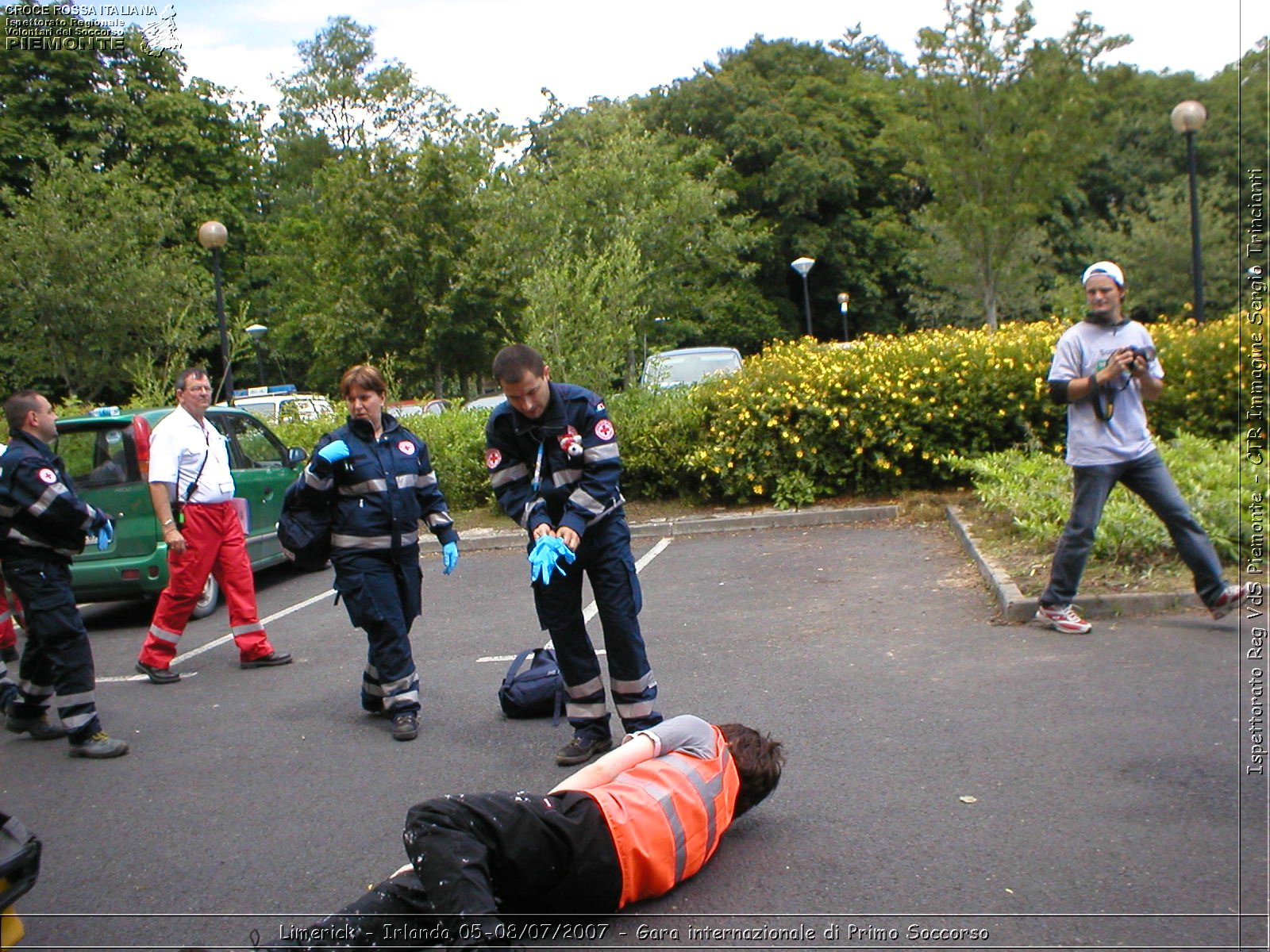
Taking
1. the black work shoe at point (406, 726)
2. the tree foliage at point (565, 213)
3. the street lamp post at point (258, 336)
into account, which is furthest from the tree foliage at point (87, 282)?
the black work shoe at point (406, 726)

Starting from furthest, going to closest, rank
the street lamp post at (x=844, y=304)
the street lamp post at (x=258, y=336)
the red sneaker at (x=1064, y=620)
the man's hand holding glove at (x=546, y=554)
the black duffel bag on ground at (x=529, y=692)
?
the street lamp post at (x=844, y=304) → the street lamp post at (x=258, y=336) → the red sneaker at (x=1064, y=620) → the black duffel bag on ground at (x=529, y=692) → the man's hand holding glove at (x=546, y=554)

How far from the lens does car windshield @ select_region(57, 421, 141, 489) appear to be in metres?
9.09

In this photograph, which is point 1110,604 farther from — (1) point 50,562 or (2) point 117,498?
(2) point 117,498

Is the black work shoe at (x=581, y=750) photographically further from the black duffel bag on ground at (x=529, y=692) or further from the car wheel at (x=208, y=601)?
the car wheel at (x=208, y=601)

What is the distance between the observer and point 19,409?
581cm

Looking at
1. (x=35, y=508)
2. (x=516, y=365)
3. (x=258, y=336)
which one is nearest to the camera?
(x=516, y=365)

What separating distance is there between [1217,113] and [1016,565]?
3478cm

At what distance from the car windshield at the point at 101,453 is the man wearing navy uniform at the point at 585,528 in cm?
531

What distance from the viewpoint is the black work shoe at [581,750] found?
5027 mm

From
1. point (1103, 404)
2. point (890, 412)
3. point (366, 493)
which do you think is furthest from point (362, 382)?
point (890, 412)

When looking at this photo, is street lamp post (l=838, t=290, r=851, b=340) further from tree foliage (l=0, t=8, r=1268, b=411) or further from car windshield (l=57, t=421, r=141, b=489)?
car windshield (l=57, t=421, r=141, b=489)

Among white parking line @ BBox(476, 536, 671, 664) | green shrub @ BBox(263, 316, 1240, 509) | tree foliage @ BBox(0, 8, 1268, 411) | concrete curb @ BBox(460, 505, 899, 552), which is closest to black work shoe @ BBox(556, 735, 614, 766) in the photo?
white parking line @ BBox(476, 536, 671, 664)

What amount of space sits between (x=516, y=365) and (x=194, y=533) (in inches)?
140

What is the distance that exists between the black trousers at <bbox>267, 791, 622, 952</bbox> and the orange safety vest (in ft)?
0.18
